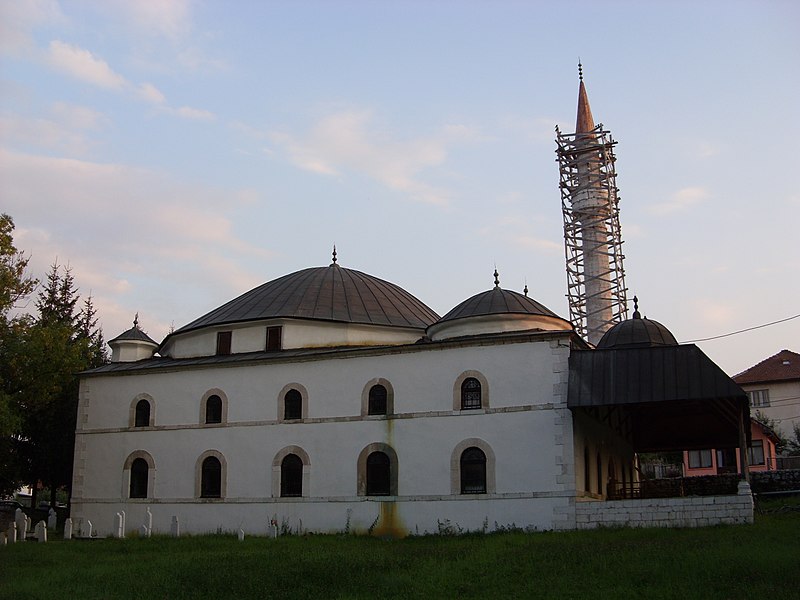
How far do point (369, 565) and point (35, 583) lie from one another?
18.1ft

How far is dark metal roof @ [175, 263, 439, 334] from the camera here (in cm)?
2875

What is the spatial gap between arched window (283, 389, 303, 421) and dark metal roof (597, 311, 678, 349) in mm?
9413

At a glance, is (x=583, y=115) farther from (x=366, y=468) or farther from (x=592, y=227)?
(x=366, y=468)

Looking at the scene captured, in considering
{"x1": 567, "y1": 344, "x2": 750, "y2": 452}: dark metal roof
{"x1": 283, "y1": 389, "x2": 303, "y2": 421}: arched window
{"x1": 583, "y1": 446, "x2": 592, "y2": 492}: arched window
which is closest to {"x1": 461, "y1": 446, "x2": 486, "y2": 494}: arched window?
{"x1": 583, "y1": 446, "x2": 592, "y2": 492}: arched window

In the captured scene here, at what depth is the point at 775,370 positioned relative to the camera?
48.4 meters

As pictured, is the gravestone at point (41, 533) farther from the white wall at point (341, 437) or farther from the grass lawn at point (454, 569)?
the grass lawn at point (454, 569)

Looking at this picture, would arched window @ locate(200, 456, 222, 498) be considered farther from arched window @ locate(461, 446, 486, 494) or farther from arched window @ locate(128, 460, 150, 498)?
arched window @ locate(461, 446, 486, 494)

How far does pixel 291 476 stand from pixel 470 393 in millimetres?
5646

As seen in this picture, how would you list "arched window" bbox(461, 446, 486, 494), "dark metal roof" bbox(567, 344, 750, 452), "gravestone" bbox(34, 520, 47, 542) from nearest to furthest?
"dark metal roof" bbox(567, 344, 750, 452) < "arched window" bbox(461, 446, 486, 494) < "gravestone" bbox(34, 520, 47, 542)

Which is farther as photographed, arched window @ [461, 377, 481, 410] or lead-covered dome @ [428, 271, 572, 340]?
lead-covered dome @ [428, 271, 572, 340]

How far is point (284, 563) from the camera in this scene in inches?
643

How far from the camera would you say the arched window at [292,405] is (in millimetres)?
25750

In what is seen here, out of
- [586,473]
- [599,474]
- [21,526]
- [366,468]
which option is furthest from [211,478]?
[599,474]

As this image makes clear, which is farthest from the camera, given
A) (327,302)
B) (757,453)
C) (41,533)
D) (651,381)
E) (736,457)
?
(757,453)
